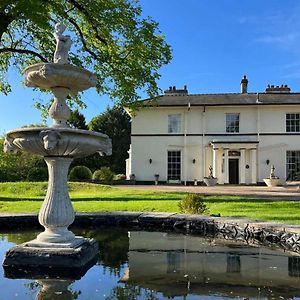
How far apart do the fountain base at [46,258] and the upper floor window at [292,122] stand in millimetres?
30830

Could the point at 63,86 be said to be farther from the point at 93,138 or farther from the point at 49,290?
the point at 49,290

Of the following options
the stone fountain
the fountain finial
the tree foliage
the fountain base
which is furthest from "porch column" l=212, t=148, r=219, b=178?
the fountain base

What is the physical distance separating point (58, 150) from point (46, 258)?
1.45 m

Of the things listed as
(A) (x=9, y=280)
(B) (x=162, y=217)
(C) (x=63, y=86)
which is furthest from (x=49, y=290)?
(B) (x=162, y=217)

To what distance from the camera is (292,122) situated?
112 ft

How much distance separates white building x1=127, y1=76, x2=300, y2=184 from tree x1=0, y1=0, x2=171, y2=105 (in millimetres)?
11763

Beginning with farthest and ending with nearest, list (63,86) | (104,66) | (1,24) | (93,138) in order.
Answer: (104,66)
(1,24)
(63,86)
(93,138)

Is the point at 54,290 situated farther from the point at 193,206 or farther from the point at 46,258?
the point at 193,206

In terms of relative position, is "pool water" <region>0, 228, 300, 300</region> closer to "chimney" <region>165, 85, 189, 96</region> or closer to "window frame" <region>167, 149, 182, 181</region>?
"window frame" <region>167, 149, 182, 181</region>

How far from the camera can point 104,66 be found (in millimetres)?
21609

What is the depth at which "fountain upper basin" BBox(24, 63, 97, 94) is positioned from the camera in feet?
19.1

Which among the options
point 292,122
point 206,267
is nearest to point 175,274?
point 206,267

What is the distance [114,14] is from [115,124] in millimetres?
34012

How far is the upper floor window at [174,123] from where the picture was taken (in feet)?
115
